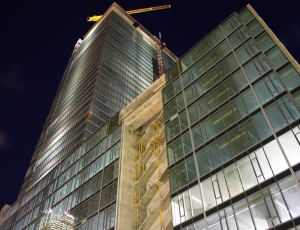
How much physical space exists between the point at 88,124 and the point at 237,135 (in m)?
45.9

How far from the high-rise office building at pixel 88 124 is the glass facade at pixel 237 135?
12597 millimetres

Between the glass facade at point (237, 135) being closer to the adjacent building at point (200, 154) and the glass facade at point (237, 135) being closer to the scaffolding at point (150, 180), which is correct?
the adjacent building at point (200, 154)

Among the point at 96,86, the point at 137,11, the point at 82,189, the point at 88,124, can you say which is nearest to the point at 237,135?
the point at 82,189

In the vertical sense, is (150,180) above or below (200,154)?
above

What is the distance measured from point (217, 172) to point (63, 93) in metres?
81.4

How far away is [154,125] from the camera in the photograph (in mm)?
43156

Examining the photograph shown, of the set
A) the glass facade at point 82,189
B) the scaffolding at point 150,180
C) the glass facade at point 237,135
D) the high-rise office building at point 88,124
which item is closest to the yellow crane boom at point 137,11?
the high-rise office building at point 88,124

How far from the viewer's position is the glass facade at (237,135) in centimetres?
2280

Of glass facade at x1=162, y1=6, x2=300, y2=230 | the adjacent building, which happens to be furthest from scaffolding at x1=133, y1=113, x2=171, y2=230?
glass facade at x1=162, y1=6, x2=300, y2=230

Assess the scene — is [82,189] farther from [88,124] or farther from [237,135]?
[237,135]

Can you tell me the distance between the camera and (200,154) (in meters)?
30.3

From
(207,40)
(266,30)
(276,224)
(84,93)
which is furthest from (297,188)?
(84,93)

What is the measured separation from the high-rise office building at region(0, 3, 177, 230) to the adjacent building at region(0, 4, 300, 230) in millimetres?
373

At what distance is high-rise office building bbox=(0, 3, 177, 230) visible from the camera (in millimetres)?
46372
